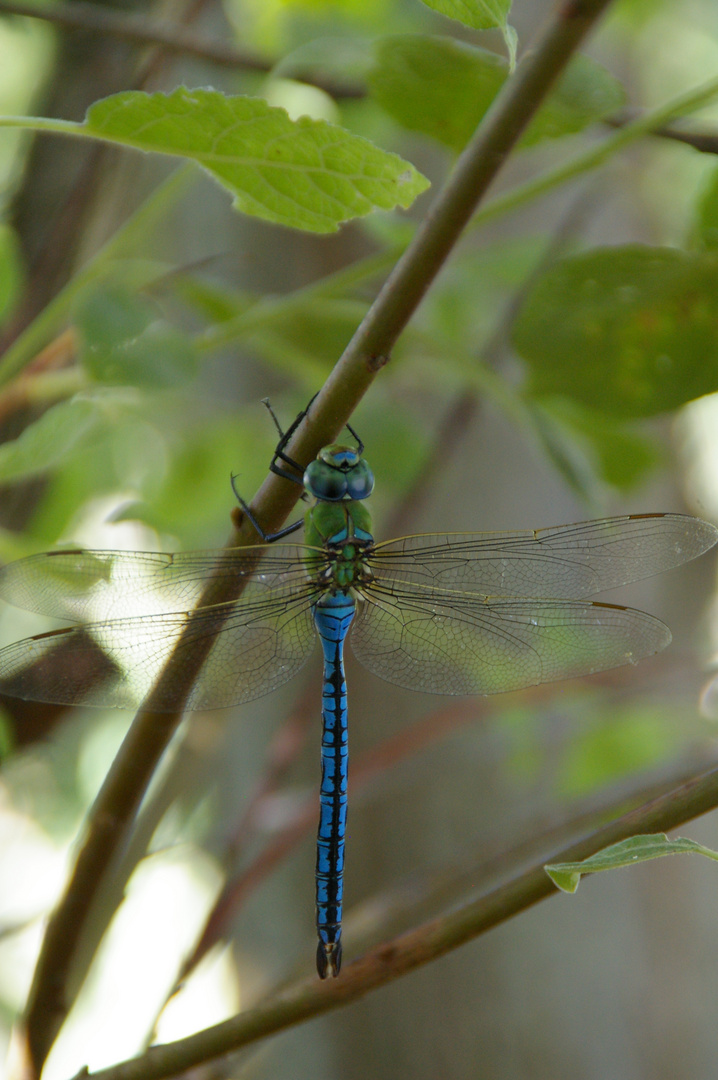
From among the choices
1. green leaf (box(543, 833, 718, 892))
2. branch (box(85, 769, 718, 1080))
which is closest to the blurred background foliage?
branch (box(85, 769, 718, 1080))

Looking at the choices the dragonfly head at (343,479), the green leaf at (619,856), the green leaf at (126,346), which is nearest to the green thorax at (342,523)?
the dragonfly head at (343,479)

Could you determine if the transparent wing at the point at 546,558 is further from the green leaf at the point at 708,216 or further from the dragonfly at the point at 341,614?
the green leaf at the point at 708,216

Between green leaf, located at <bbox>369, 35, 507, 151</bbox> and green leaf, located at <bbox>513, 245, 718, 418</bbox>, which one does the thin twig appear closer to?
green leaf, located at <bbox>369, 35, 507, 151</bbox>

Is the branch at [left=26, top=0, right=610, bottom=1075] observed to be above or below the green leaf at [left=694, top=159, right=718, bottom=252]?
below

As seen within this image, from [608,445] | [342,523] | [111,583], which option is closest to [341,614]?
[342,523]

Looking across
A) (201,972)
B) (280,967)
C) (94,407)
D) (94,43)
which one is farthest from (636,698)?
(94,43)

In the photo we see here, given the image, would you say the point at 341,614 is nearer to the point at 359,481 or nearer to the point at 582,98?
the point at 359,481
